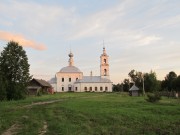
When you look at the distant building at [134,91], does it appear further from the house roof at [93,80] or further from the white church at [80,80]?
the house roof at [93,80]

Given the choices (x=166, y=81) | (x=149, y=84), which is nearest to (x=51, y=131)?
(x=149, y=84)

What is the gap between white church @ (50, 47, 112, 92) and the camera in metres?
110

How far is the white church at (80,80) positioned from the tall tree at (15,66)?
6479cm

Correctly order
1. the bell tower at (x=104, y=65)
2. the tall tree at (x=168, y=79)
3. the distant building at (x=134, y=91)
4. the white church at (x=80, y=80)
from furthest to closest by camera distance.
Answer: the bell tower at (x=104, y=65) → the tall tree at (x=168, y=79) → the white church at (x=80, y=80) → the distant building at (x=134, y=91)

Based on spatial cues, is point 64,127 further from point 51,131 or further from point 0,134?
point 0,134

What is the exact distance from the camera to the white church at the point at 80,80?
11045 cm

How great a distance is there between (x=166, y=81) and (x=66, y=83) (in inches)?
1469

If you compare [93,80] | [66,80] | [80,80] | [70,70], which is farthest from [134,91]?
[70,70]

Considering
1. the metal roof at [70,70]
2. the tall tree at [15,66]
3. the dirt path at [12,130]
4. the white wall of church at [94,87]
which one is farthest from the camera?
the metal roof at [70,70]

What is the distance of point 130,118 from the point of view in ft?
57.8

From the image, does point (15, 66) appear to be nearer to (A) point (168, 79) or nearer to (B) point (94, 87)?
(B) point (94, 87)

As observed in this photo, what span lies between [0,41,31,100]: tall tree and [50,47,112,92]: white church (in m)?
64.8

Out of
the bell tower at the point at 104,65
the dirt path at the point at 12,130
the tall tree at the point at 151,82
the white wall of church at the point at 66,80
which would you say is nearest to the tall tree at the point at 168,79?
the bell tower at the point at 104,65

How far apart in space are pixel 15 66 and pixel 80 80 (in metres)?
66.2
